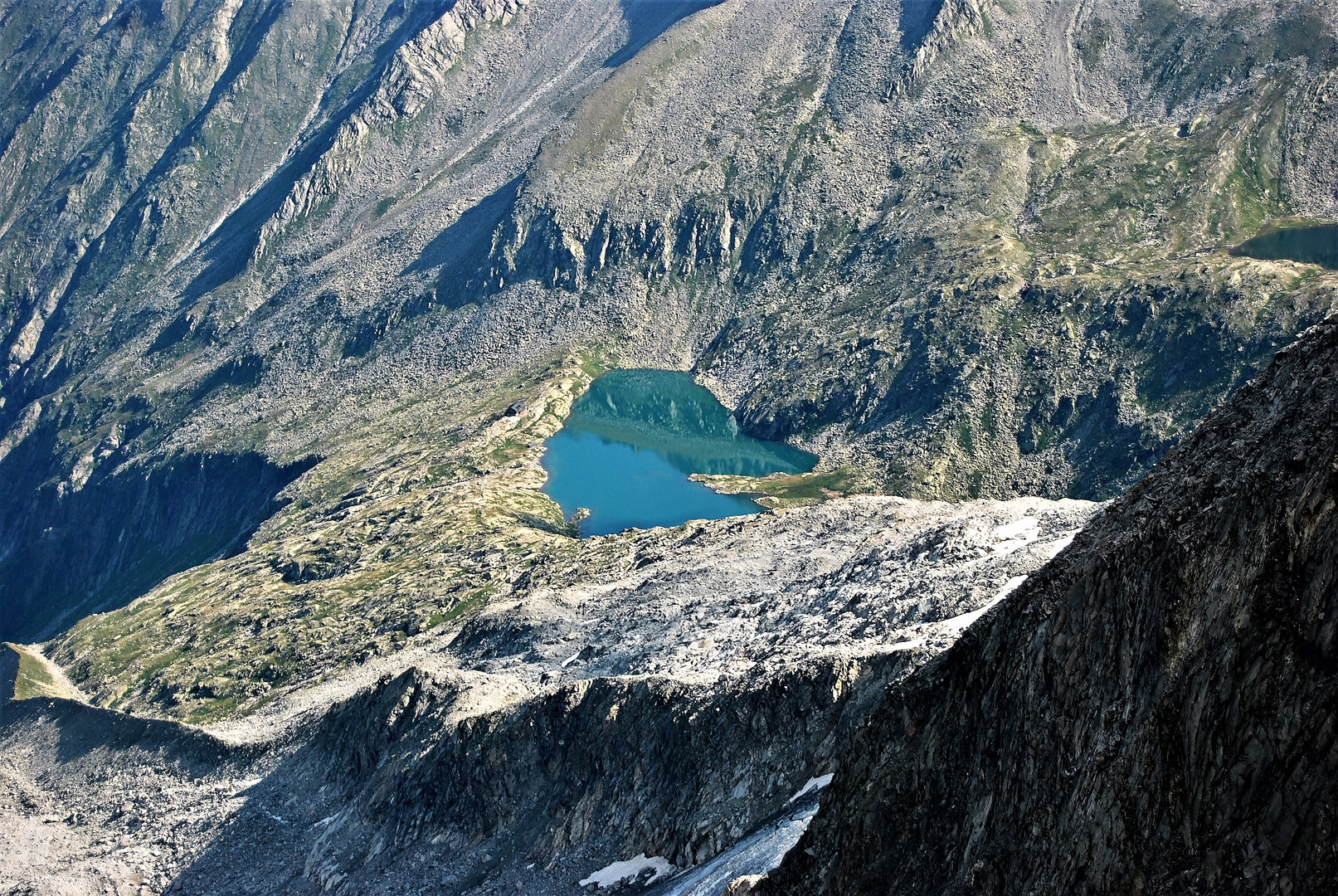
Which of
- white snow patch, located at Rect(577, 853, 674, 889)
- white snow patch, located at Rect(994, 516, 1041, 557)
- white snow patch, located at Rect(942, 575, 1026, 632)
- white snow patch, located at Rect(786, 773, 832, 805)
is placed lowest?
white snow patch, located at Rect(577, 853, 674, 889)

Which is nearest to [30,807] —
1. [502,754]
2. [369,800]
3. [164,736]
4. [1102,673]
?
[164,736]

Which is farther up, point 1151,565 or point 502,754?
point 1151,565

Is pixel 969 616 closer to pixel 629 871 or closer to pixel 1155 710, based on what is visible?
pixel 629 871

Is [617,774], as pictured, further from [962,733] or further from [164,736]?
[164,736]

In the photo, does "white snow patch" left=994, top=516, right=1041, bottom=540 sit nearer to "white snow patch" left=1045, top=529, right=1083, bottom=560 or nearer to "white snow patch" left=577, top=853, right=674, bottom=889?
"white snow patch" left=1045, top=529, right=1083, bottom=560

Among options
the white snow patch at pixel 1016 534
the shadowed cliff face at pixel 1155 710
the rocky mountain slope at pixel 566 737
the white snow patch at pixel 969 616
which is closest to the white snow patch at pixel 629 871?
the rocky mountain slope at pixel 566 737

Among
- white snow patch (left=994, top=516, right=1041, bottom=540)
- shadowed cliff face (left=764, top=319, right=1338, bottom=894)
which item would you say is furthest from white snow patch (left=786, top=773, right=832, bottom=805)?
white snow patch (left=994, top=516, right=1041, bottom=540)
